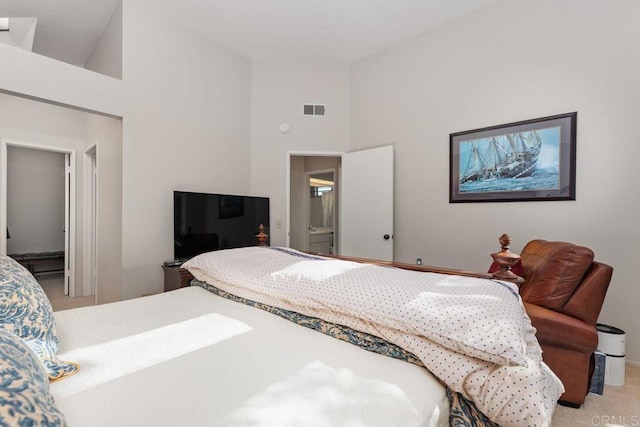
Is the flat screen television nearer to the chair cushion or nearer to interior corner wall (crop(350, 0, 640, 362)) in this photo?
interior corner wall (crop(350, 0, 640, 362))

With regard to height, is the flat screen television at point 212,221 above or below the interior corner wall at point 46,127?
below

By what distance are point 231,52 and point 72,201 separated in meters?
2.93

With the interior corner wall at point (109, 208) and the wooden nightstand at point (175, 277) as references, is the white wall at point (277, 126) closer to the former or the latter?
the wooden nightstand at point (175, 277)

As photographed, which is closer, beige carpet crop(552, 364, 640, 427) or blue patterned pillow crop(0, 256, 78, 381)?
blue patterned pillow crop(0, 256, 78, 381)

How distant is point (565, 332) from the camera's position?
1.83m

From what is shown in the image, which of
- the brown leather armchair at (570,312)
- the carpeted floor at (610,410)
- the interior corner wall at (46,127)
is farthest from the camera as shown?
the interior corner wall at (46,127)

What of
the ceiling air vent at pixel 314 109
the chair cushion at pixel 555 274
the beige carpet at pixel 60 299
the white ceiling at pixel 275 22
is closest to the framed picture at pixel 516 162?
the chair cushion at pixel 555 274

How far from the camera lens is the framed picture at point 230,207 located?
3.44 m

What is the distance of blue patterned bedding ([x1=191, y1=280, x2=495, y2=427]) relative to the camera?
0.88 metres

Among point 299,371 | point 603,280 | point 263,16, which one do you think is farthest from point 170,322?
point 263,16

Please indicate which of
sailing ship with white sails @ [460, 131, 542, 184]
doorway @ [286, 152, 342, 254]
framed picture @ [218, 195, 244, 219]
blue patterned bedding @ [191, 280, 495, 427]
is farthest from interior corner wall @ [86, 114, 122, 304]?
sailing ship with white sails @ [460, 131, 542, 184]

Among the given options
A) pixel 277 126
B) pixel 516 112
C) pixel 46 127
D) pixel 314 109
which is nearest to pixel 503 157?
pixel 516 112

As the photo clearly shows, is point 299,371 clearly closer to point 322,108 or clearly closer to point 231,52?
point 322,108

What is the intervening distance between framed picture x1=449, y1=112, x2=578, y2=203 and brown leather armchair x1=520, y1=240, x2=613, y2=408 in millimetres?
846
